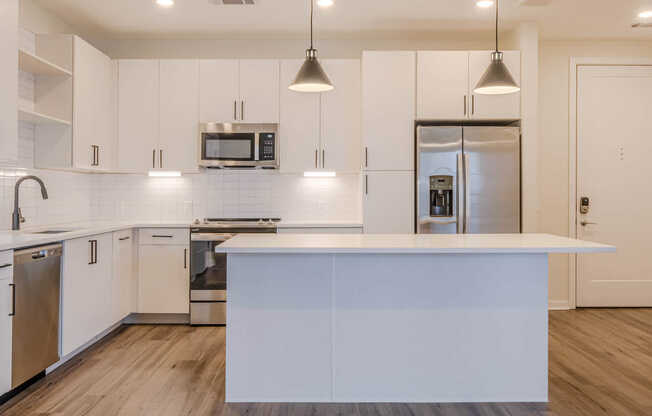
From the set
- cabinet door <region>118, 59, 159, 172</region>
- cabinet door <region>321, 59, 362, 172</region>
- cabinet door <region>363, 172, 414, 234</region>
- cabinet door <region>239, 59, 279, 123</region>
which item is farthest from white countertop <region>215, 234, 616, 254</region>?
cabinet door <region>118, 59, 159, 172</region>

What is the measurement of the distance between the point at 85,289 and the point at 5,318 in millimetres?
801

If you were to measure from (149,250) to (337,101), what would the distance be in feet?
7.26

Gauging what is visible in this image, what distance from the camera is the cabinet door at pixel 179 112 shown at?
4.21 metres

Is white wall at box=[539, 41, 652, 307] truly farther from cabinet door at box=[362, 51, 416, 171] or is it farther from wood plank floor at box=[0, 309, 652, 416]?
cabinet door at box=[362, 51, 416, 171]

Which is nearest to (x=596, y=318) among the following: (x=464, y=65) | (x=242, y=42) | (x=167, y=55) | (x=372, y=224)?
(x=372, y=224)

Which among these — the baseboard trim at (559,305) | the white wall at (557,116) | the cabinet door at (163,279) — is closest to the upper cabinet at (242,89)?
the cabinet door at (163,279)

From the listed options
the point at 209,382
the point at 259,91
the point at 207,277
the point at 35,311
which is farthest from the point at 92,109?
the point at 209,382

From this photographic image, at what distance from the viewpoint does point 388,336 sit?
246 cm

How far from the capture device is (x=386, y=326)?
96.9 inches

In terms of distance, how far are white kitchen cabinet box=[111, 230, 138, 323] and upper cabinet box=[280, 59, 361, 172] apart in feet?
5.02

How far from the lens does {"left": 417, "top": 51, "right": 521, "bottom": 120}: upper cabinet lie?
4039mm

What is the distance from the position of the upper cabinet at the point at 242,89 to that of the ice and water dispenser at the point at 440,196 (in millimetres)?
1580

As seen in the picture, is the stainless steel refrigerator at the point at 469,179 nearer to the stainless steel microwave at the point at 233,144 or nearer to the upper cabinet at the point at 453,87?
the upper cabinet at the point at 453,87

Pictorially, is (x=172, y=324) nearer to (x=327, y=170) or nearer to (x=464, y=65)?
(x=327, y=170)
